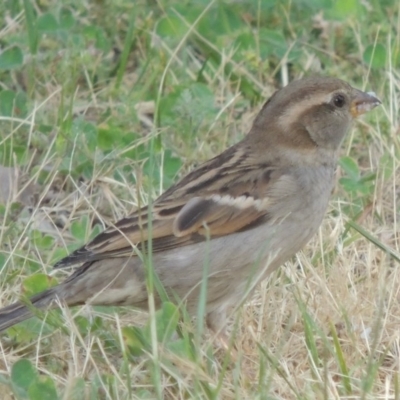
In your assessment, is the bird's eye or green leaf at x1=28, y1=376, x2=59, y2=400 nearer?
green leaf at x1=28, y1=376, x2=59, y2=400

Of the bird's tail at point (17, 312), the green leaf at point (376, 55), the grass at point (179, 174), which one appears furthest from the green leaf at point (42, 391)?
the green leaf at point (376, 55)

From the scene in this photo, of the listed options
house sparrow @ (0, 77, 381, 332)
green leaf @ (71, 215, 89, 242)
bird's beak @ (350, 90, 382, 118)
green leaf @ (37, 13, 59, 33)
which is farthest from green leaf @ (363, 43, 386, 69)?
green leaf @ (71, 215, 89, 242)

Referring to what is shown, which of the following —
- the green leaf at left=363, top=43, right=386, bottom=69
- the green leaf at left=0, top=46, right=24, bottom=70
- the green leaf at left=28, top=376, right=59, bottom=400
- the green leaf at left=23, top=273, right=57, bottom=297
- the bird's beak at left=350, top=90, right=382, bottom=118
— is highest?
the green leaf at left=0, top=46, right=24, bottom=70

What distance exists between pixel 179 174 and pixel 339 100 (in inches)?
37.6

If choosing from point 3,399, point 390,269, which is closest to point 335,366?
point 390,269

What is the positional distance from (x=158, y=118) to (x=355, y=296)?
159cm

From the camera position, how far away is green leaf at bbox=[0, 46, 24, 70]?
18.9ft

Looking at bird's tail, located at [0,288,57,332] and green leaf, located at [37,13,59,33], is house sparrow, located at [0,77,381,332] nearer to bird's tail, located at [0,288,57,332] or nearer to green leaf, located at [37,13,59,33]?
bird's tail, located at [0,288,57,332]

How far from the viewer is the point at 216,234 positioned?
14.1 feet

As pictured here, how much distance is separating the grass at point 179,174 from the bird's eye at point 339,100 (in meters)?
0.44

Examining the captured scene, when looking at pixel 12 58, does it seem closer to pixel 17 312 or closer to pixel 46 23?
pixel 46 23

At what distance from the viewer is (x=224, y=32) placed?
6.12 m

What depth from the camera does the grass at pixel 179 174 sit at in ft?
12.1

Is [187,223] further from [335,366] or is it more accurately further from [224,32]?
[224,32]
